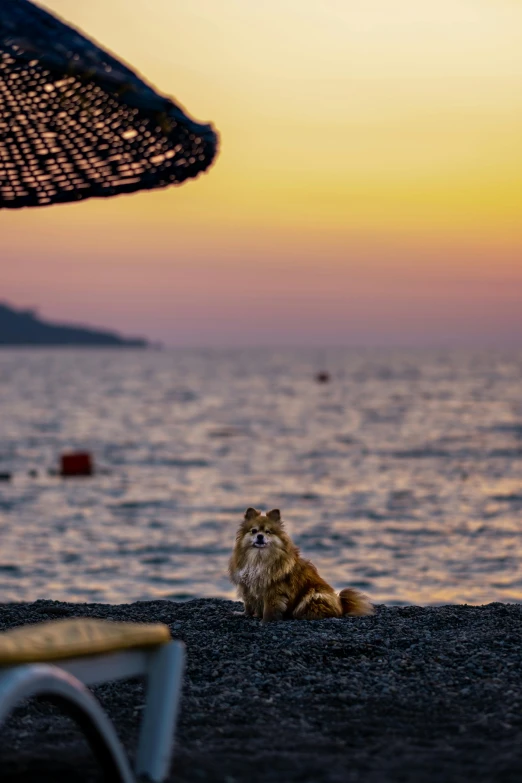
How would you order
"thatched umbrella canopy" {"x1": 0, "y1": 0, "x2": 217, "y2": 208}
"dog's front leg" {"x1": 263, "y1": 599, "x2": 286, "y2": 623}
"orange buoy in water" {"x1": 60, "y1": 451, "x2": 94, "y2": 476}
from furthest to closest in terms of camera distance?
"orange buoy in water" {"x1": 60, "y1": 451, "x2": 94, "y2": 476}
"dog's front leg" {"x1": 263, "y1": 599, "x2": 286, "y2": 623}
"thatched umbrella canopy" {"x1": 0, "y1": 0, "x2": 217, "y2": 208}

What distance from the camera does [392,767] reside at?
4.63 m

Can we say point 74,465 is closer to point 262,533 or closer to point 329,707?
point 262,533

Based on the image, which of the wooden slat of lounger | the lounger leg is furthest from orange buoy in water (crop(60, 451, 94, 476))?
the wooden slat of lounger

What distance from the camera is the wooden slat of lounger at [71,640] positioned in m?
3.79

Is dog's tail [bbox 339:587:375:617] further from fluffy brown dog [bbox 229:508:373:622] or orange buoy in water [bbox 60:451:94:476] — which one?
orange buoy in water [bbox 60:451:94:476]

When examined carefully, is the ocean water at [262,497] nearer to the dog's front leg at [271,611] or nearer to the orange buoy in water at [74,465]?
the orange buoy in water at [74,465]

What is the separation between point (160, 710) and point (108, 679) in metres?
0.27

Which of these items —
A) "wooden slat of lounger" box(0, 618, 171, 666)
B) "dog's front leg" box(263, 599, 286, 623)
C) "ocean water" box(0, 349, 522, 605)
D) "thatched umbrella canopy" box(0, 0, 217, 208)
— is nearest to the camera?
"wooden slat of lounger" box(0, 618, 171, 666)

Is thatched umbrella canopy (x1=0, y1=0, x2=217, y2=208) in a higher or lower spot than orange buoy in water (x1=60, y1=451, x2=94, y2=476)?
higher

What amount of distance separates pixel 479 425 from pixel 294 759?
50.0 m

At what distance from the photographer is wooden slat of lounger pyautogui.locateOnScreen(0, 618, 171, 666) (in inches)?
149

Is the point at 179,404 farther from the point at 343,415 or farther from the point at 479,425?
the point at 479,425

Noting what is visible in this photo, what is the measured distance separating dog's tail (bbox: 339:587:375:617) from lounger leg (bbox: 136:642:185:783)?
4080mm

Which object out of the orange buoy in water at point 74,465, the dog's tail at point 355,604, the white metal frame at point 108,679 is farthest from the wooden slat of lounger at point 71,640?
the orange buoy in water at point 74,465
